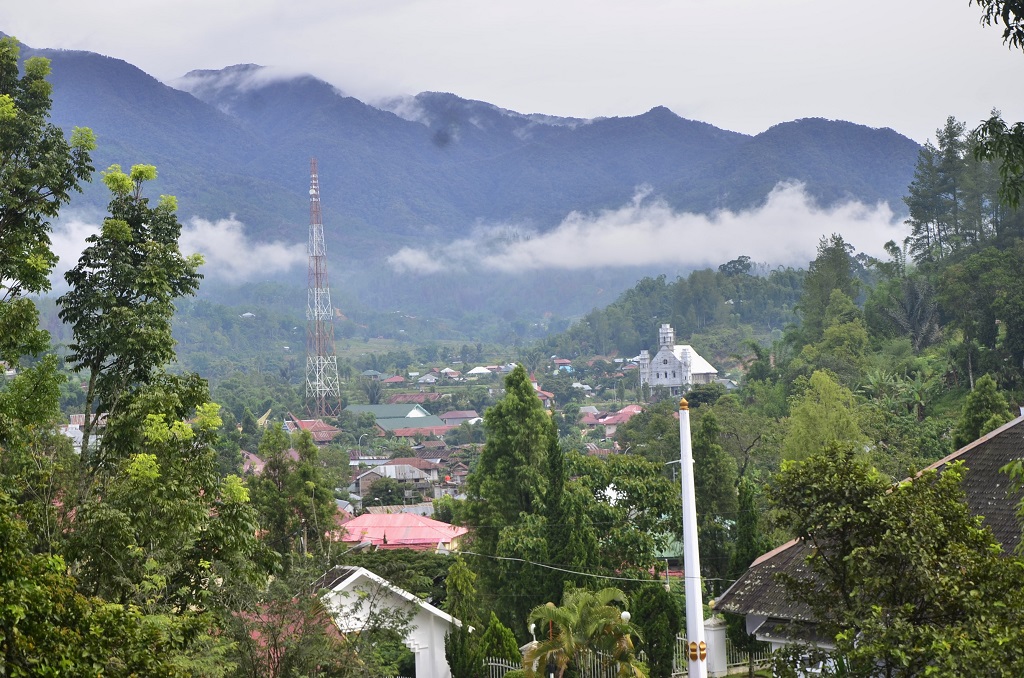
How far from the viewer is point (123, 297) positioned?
13938 mm

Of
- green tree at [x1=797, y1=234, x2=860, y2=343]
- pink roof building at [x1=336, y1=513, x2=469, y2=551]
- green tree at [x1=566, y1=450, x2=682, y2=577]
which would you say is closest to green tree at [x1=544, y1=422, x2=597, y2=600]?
green tree at [x1=566, y1=450, x2=682, y2=577]

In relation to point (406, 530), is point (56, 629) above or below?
above

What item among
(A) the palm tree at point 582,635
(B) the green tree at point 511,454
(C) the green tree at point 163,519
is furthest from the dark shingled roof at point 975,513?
(B) the green tree at point 511,454

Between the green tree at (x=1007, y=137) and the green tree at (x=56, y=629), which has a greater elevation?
the green tree at (x=1007, y=137)

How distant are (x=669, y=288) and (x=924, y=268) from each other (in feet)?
362

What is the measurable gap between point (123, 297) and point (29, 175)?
169cm

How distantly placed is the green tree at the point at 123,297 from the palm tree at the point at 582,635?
8857 mm

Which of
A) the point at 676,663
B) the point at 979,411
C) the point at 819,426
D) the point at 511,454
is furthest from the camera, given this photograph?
the point at 819,426

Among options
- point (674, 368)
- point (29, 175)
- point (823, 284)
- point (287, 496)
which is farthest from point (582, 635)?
point (674, 368)

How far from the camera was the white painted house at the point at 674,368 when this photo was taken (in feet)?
442

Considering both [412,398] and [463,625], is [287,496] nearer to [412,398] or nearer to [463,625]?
[463,625]

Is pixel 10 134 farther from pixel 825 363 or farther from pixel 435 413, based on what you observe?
Answer: pixel 435 413

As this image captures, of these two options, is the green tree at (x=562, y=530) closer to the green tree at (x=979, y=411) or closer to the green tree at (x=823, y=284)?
the green tree at (x=979, y=411)

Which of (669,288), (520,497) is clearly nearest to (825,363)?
(520,497)
